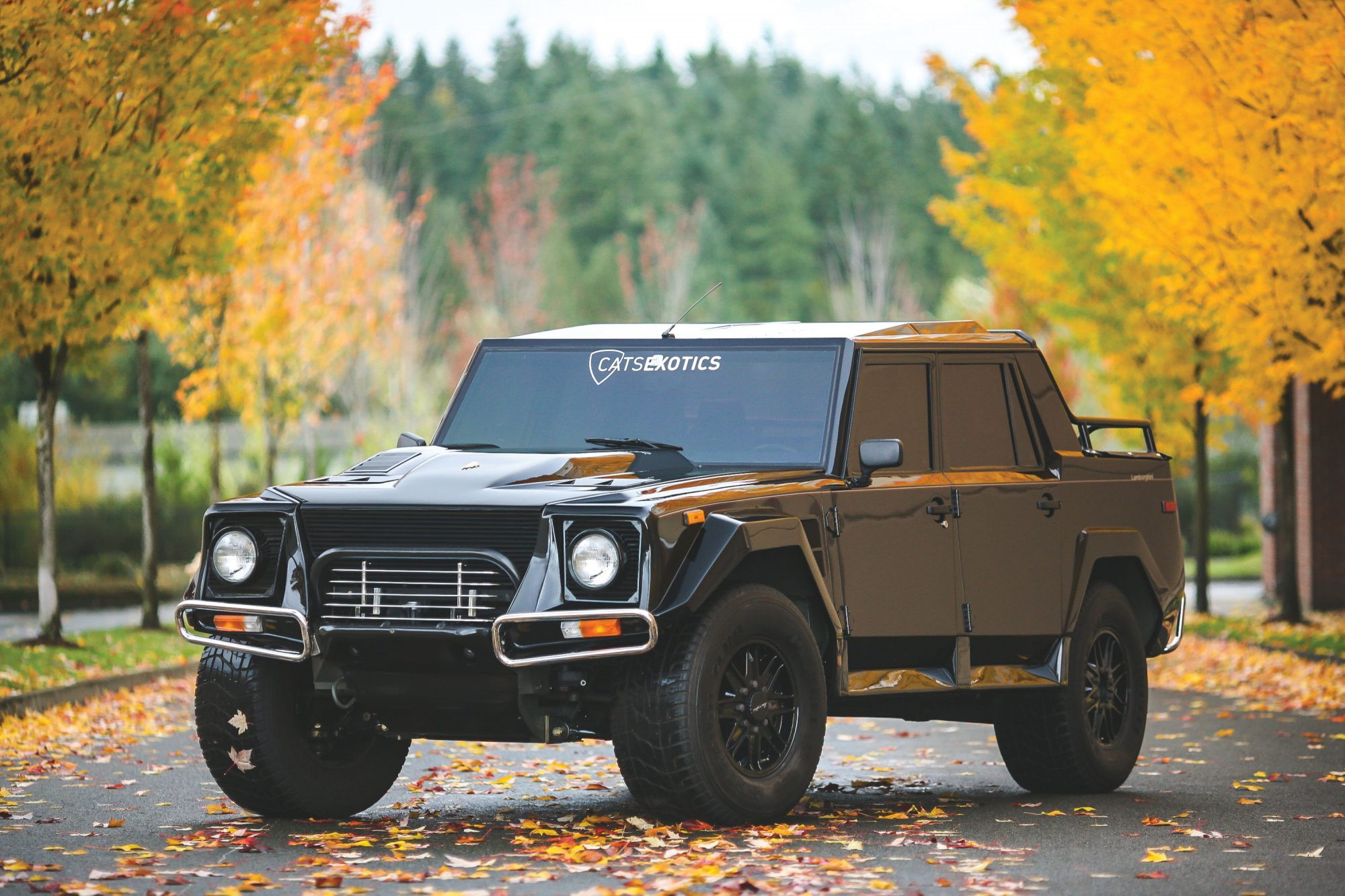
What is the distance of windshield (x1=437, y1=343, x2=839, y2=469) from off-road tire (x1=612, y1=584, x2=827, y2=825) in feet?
3.65

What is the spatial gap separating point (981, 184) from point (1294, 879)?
59.8 feet

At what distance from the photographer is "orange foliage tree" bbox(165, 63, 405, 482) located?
23672 millimetres

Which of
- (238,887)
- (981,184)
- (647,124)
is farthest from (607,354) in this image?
(647,124)

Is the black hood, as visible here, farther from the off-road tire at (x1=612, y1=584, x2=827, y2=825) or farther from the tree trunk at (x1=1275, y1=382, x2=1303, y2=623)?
the tree trunk at (x1=1275, y1=382, x2=1303, y2=623)

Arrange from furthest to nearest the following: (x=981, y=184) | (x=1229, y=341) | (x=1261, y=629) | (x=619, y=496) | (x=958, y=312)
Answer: (x=958, y=312), (x=981, y=184), (x=1261, y=629), (x=1229, y=341), (x=619, y=496)

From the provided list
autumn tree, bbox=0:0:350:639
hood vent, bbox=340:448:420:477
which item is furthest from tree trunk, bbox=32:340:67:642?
hood vent, bbox=340:448:420:477

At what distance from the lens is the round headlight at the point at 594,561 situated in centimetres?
810

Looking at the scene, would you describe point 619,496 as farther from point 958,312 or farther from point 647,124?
point 647,124

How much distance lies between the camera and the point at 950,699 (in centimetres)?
1016

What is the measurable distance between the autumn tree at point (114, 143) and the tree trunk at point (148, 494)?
2.54 metres

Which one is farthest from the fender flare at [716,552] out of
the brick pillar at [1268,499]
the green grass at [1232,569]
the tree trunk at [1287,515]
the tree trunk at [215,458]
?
the green grass at [1232,569]

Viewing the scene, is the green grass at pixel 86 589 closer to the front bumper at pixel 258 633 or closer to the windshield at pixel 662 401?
the windshield at pixel 662 401

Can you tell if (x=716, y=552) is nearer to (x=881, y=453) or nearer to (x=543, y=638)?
(x=543, y=638)

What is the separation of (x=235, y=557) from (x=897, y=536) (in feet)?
10.1
